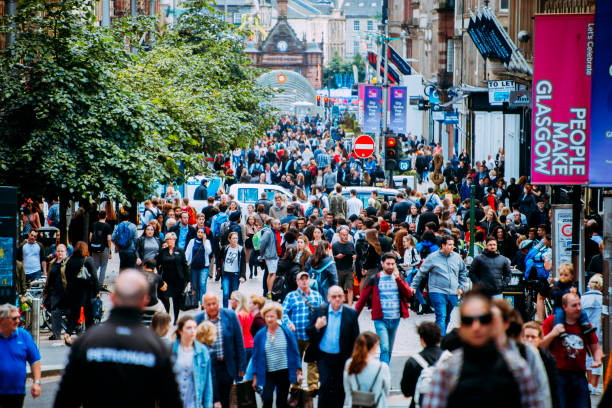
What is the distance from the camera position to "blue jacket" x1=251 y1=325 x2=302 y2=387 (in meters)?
9.84

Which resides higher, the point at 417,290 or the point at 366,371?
Result: the point at 366,371

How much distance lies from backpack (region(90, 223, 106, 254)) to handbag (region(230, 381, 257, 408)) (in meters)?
10.3

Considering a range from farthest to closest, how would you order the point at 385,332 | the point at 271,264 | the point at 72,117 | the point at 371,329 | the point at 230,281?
the point at 271,264 < the point at 72,117 < the point at 230,281 < the point at 371,329 < the point at 385,332

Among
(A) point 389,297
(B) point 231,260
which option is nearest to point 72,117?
(B) point 231,260

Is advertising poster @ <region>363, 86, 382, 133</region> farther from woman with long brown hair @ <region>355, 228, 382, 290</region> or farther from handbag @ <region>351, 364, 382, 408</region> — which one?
handbag @ <region>351, 364, 382, 408</region>

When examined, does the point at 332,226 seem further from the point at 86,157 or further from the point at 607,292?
the point at 607,292

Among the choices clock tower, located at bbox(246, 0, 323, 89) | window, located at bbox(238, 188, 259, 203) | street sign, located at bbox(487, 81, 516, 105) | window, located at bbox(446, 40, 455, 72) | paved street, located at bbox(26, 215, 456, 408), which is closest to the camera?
paved street, located at bbox(26, 215, 456, 408)

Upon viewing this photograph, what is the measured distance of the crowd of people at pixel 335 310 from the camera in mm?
5551

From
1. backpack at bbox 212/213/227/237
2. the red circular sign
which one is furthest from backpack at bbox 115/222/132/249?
the red circular sign

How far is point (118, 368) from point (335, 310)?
487 centimetres

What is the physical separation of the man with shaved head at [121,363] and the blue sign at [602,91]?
7.83 metres

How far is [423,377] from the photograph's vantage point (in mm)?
7840

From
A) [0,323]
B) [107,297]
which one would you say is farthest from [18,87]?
[0,323]

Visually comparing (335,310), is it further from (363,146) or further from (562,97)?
(363,146)
